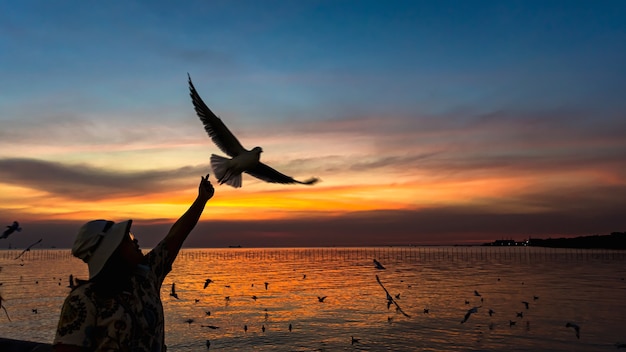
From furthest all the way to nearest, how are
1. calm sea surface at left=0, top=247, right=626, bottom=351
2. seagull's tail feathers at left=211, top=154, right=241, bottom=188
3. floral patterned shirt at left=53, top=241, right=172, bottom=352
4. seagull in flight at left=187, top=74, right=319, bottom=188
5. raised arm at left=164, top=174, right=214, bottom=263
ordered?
calm sea surface at left=0, top=247, right=626, bottom=351 < seagull in flight at left=187, top=74, right=319, bottom=188 < seagull's tail feathers at left=211, top=154, right=241, bottom=188 < raised arm at left=164, top=174, right=214, bottom=263 < floral patterned shirt at left=53, top=241, right=172, bottom=352

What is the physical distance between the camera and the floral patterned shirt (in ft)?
9.53

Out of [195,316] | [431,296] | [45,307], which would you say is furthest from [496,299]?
[45,307]

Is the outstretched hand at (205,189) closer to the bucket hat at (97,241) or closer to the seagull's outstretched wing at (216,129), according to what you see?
the bucket hat at (97,241)

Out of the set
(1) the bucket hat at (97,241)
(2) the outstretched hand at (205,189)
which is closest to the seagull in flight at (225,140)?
(2) the outstretched hand at (205,189)

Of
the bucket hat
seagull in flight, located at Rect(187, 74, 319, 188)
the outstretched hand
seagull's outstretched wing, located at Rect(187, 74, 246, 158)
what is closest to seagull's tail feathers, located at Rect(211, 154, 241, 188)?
the outstretched hand

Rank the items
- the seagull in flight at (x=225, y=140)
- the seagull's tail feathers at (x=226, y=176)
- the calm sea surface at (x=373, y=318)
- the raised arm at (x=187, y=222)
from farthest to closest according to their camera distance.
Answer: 1. the calm sea surface at (x=373, y=318)
2. the seagull in flight at (x=225, y=140)
3. the seagull's tail feathers at (x=226, y=176)
4. the raised arm at (x=187, y=222)

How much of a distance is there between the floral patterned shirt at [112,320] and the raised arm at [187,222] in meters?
0.58

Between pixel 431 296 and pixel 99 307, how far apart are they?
4485 cm

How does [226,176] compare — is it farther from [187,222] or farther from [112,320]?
[112,320]

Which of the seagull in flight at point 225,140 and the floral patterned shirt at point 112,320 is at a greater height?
the seagull in flight at point 225,140

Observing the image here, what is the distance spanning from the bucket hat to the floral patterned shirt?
0.15 meters

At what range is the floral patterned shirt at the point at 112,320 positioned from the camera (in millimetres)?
2904

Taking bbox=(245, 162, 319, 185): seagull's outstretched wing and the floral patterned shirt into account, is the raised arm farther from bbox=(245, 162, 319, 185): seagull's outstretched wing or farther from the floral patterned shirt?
bbox=(245, 162, 319, 185): seagull's outstretched wing

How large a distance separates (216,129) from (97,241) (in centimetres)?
403
